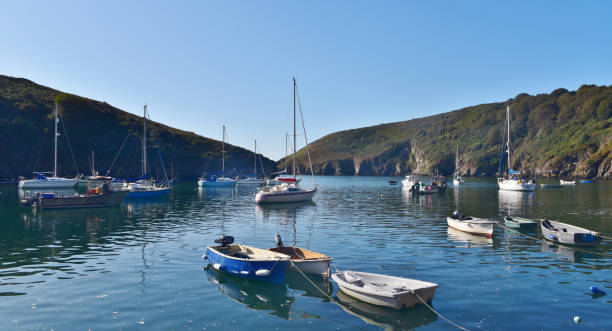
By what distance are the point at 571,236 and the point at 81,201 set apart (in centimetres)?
5111

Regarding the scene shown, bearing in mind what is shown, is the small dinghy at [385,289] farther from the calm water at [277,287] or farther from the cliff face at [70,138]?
the cliff face at [70,138]

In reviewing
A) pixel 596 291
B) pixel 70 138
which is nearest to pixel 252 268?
pixel 596 291

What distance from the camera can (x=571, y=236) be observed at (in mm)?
26156

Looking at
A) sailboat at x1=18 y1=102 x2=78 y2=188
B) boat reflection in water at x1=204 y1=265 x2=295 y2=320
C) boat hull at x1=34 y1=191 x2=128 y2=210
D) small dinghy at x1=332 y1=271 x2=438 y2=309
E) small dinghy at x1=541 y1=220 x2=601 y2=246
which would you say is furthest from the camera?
sailboat at x1=18 y1=102 x2=78 y2=188

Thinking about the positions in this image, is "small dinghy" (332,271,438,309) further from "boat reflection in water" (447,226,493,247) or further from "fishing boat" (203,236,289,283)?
"boat reflection in water" (447,226,493,247)

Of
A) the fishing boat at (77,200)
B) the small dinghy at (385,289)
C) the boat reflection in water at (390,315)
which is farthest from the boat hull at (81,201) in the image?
the boat reflection in water at (390,315)

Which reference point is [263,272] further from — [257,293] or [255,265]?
[257,293]

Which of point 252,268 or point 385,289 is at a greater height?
point 252,268

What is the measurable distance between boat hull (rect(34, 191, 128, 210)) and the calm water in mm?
10562

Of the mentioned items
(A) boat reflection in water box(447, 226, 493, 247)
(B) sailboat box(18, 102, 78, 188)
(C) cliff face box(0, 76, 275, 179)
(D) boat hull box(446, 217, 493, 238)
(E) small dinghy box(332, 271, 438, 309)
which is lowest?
(A) boat reflection in water box(447, 226, 493, 247)

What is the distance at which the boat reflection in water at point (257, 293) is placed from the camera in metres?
15.4

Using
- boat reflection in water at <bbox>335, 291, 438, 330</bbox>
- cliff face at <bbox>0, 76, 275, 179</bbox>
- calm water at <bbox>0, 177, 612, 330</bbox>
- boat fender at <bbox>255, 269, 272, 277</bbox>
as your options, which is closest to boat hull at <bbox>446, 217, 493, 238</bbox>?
calm water at <bbox>0, 177, 612, 330</bbox>

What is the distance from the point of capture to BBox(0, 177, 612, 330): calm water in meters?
13.9

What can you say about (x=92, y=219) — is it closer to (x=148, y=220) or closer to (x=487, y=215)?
(x=148, y=220)
